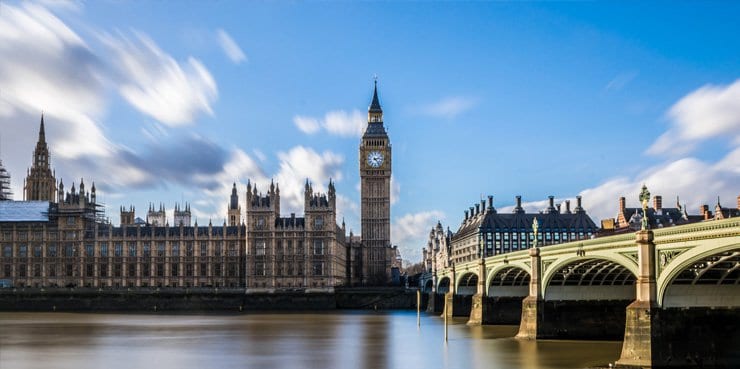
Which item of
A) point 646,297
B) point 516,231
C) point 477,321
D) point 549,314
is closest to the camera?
point 646,297

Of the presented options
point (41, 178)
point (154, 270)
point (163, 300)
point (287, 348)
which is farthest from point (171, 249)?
point (287, 348)

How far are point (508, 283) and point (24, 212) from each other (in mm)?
90331

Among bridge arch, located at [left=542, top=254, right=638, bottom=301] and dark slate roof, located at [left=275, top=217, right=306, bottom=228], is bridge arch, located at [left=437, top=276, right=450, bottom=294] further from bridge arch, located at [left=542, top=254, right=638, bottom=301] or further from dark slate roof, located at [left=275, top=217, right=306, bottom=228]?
bridge arch, located at [left=542, top=254, right=638, bottom=301]

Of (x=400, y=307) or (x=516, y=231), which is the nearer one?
(x=400, y=307)

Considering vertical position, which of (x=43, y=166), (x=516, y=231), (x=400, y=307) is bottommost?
(x=400, y=307)

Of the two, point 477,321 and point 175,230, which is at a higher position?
point 175,230

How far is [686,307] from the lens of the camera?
41.7 meters

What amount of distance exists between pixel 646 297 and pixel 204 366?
21.8 meters

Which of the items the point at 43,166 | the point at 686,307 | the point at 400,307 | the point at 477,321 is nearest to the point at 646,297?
the point at 686,307

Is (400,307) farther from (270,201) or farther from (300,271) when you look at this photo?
(270,201)

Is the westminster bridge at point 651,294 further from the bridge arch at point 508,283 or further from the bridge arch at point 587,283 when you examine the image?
the bridge arch at point 508,283

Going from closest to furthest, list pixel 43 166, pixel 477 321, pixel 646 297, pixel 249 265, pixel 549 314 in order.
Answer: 1. pixel 646 297
2. pixel 549 314
3. pixel 477 321
4. pixel 249 265
5. pixel 43 166

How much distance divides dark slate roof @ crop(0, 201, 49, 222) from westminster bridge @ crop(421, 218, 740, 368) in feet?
339

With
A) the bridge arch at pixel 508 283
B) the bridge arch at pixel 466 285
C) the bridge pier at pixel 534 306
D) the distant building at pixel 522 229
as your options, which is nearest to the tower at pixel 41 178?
the distant building at pixel 522 229
